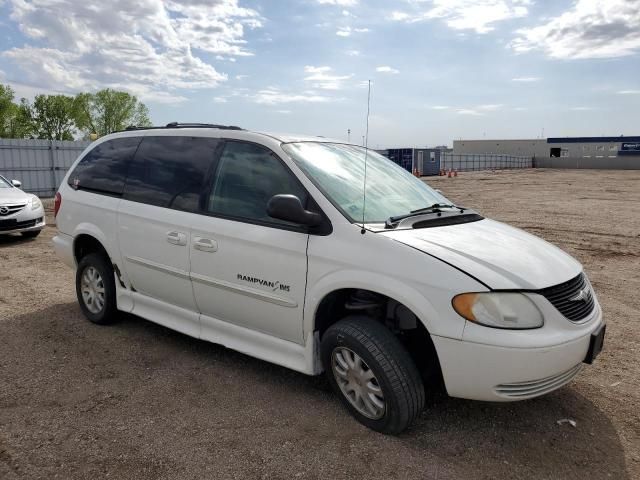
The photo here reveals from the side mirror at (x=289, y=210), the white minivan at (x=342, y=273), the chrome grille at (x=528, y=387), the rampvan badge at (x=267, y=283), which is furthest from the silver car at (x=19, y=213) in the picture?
the chrome grille at (x=528, y=387)

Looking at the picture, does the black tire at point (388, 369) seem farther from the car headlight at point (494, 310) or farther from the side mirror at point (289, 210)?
the side mirror at point (289, 210)

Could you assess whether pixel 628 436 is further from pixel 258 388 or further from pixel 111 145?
pixel 111 145

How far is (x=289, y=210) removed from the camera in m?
3.13

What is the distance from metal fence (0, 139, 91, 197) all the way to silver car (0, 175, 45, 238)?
8988 millimetres

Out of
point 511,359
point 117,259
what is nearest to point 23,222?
point 117,259

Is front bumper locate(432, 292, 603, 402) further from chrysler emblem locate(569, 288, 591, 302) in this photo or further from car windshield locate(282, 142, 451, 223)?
car windshield locate(282, 142, 451, 223)

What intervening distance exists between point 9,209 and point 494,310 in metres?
9.33

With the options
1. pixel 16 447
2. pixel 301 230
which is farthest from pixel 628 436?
pixel 16 447

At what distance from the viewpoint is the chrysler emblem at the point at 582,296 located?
3039 millimetres

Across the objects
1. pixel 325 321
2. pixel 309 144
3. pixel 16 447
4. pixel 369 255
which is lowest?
pixel 16 447

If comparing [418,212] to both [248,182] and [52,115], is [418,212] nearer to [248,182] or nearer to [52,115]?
[248,182]

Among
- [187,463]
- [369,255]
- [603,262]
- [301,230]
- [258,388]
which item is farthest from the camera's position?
[603,262]

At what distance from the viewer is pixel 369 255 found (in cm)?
304

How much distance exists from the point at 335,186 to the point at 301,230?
1.33 feet
